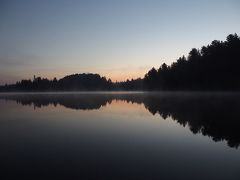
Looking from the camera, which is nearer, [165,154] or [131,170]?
[131,170]

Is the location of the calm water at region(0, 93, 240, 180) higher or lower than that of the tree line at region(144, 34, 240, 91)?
lower

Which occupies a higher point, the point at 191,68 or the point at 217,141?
the point at 191,68

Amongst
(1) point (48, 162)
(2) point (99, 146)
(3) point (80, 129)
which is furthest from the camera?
(3) point (80, 129)

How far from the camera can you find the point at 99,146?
1418 centimetres

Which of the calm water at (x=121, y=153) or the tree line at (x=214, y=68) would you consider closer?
the calm water at (x=121, y=153)

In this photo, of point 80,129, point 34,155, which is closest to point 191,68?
point 80,129

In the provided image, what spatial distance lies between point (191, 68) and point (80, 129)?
90.0 m

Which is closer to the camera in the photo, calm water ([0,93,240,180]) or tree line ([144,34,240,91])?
calm water ([0,93,240,180])

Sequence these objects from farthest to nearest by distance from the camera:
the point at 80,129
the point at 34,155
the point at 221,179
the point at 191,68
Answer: the point at 191,68 < the point at 80,129 < the point at 34,155 < the point at 221,179

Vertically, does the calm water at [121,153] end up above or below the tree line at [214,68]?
below

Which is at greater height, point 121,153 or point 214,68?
point 214,68

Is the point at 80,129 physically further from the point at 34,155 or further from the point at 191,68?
the point at 191,68

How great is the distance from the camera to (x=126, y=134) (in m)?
17.9

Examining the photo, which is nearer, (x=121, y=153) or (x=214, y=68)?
(x=121, y=153)
